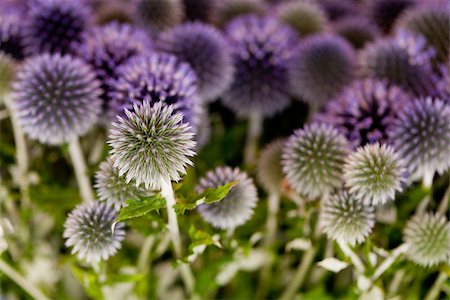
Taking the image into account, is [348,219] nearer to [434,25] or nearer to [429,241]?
[429,241]

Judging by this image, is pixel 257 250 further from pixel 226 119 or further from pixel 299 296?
pixel 226 119

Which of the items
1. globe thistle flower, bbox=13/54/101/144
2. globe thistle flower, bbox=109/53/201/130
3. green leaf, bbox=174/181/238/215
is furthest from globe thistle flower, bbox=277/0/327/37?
green leaf, bbox=174/181/238/215

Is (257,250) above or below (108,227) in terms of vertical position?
below

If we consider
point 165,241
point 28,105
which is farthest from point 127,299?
point 28,105

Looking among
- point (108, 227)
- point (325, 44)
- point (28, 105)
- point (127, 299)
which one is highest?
point (325, 44)

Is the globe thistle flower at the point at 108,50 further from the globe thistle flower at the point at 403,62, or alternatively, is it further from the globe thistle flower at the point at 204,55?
the globe thistle flower at the point at 403,62

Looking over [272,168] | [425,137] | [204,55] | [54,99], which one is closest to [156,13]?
[204,55]
